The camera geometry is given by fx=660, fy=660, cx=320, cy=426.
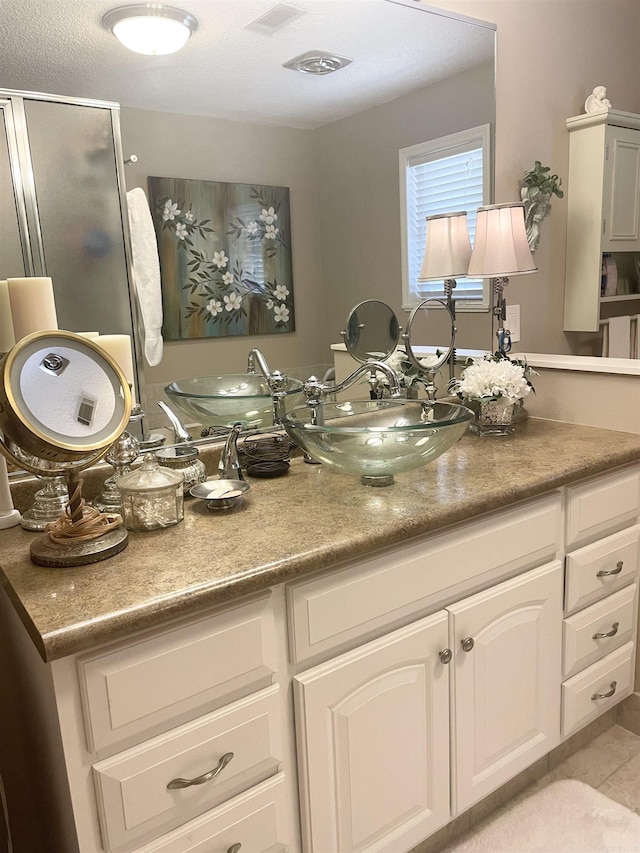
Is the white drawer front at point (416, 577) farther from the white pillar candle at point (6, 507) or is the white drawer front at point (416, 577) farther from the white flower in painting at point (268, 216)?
the white flower in painting at point (268, 216)

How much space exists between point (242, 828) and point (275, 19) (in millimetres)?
1768

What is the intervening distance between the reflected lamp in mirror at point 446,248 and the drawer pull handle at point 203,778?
1.44 meters

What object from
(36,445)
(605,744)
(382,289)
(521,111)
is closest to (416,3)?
(521,111)

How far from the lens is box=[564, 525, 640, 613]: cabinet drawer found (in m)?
1.68

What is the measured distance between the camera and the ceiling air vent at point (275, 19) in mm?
1611

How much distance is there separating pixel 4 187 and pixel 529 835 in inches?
75.6

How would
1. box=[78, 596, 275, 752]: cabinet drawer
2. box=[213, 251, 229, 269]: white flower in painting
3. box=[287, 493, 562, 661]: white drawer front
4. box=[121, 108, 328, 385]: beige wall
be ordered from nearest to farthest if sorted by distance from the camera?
box=[78, 596, 275, 752]: cabinet drawer, box=[287, 493, 562, 661]: white drawer front, box=[121, 108, 328, 385]: beige wall, box=[213, 251, 229, 269]: white flower in painting

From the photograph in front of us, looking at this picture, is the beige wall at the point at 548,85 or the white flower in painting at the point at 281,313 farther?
the beige wall at the point at 548,85

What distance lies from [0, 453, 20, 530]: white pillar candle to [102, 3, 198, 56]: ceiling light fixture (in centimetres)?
95

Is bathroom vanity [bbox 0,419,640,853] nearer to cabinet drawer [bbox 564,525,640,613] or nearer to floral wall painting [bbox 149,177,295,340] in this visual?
cabinet drawer [bbox 564,525,640,613]

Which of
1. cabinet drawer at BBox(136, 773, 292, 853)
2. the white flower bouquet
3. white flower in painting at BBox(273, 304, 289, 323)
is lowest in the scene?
cabinet drawer at BBox(136, 773, 292, 853)

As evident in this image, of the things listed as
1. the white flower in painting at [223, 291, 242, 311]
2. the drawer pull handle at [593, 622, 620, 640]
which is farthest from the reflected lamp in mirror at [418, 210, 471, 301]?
the drawer pull handle at [593, 622, 620, 640]

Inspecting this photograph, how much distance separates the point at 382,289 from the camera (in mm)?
1979

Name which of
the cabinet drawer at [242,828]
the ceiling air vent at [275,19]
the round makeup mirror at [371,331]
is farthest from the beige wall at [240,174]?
the cabinet drawer at [242,828]
